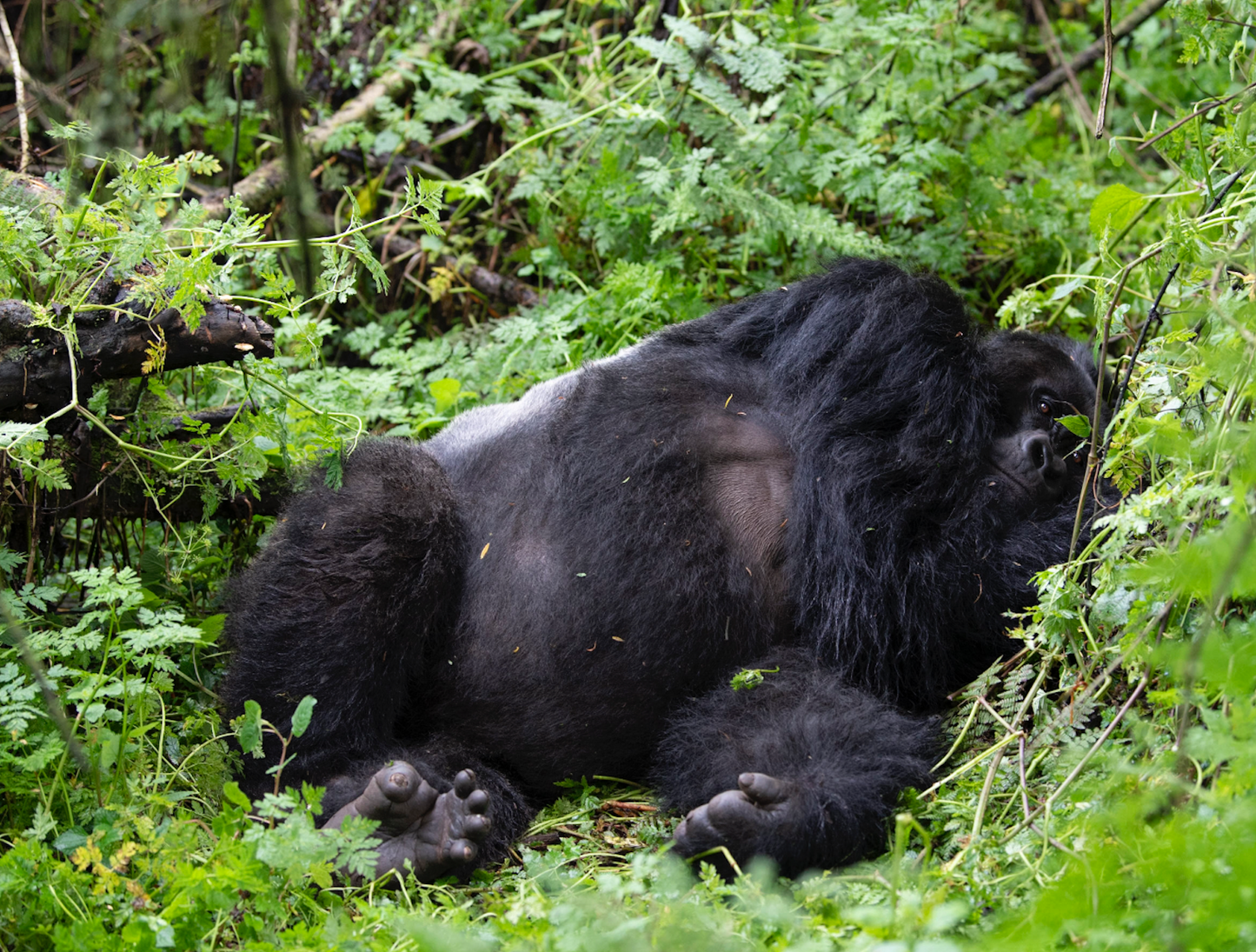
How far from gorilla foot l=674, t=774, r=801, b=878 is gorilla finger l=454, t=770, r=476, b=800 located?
0.40 meters

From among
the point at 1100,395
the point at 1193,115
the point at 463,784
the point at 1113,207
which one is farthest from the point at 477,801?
the point at 1193,115

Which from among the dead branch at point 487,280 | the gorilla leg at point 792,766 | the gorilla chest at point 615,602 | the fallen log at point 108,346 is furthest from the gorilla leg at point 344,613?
the dead branch at point 487,280

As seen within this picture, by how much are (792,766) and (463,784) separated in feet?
1.97

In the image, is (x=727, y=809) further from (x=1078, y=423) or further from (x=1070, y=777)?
(x=1078, y=423)

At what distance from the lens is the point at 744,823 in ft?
6.31

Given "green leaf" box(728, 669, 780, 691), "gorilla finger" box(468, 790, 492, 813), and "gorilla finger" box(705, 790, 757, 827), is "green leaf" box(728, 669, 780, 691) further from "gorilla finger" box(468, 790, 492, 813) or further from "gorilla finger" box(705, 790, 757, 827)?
"gorilla finger" box(468, 790, 492, 813)

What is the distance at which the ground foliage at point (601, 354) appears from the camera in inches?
63.4

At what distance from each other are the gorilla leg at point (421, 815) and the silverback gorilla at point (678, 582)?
10 millimetres

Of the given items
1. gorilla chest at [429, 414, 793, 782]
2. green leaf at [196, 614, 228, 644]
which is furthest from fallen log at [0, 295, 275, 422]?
gorilla chest at [429, 414, 793, 782]

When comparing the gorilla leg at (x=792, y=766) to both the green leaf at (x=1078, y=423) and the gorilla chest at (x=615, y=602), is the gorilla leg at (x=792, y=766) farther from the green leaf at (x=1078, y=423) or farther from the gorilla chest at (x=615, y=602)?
the green leaf at (x=1078, y=423)

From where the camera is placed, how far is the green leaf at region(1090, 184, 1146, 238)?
237 cm

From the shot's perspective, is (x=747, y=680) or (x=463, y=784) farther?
(x=747, y=680)

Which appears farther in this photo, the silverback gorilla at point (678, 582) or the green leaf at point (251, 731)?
the silverback gorilla at point (678, 582)

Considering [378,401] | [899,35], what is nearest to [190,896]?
[378,401]
